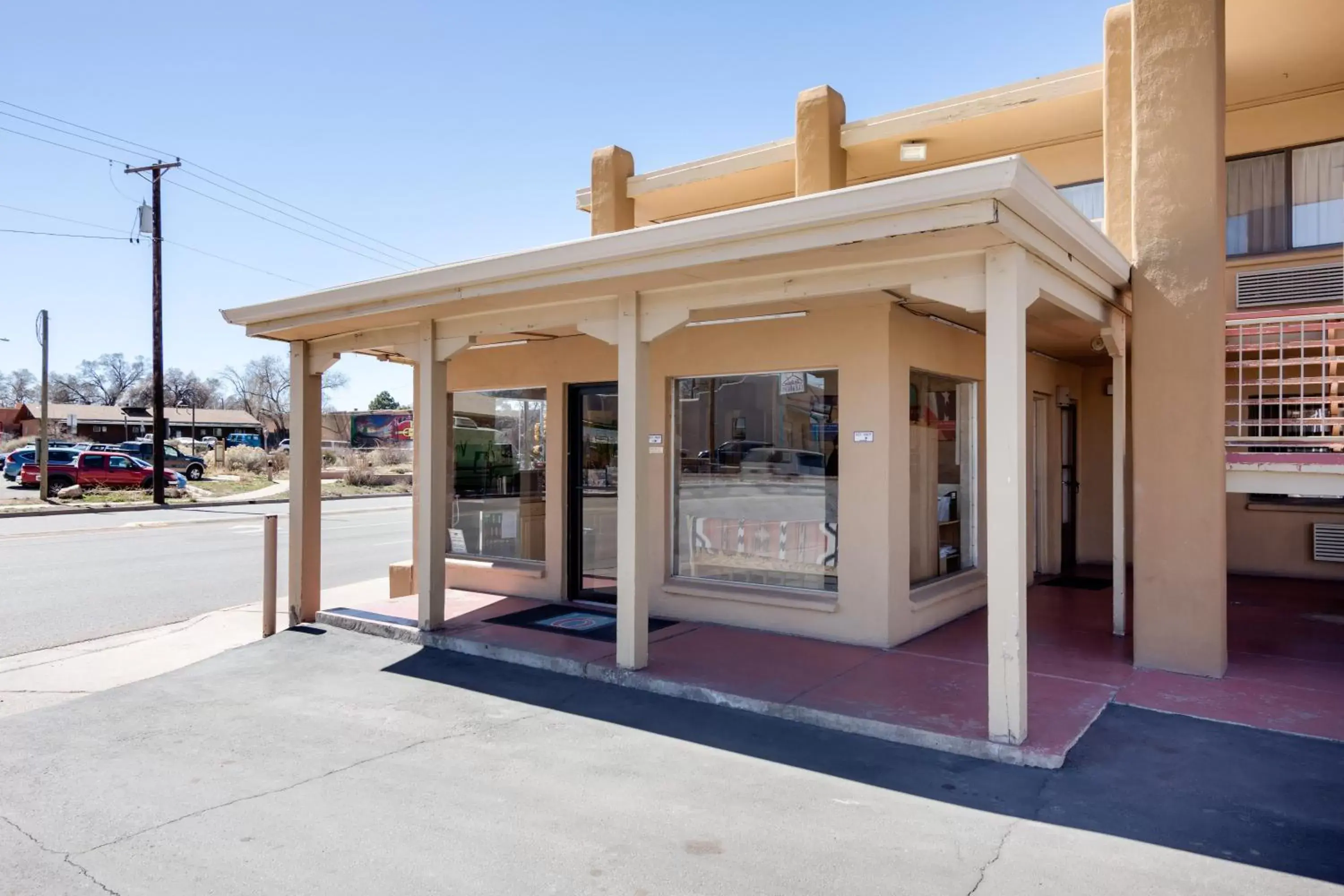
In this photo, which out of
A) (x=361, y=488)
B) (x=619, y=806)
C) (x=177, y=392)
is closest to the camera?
(x=619, y=806)

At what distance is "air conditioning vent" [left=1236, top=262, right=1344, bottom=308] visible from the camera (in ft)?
29.0

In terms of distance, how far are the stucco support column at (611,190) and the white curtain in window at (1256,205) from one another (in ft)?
23.3

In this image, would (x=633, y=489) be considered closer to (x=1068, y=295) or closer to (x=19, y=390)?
(x=1068, y=295)

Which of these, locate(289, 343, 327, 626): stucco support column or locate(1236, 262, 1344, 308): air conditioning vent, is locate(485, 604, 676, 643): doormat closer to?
locate(289, 343, 327, 626): stucco support column

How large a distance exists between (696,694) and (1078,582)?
6.31 m

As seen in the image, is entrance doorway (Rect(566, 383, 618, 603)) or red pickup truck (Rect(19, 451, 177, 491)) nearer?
entrance doorway (Rect(566, 383, 618, 603))

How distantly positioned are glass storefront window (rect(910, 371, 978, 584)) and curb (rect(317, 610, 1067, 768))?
263 cm

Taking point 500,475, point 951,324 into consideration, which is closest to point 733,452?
point 951,324

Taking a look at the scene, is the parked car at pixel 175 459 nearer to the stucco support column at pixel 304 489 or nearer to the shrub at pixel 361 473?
the shrub at pixel 361 473

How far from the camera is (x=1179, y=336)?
621 centimetres

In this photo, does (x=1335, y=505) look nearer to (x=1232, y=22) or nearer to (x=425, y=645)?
(x=1232, y=22)

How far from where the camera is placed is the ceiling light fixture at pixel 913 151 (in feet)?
30.8

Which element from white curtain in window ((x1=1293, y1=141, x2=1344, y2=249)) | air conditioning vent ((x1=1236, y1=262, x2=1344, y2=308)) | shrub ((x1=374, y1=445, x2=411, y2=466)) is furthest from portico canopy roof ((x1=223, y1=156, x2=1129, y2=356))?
shrub ((x1=374, y1=445, x2=411, y2=466))

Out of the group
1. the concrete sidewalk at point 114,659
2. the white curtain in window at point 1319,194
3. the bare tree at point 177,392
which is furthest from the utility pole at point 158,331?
the bare tree at point 177,392
